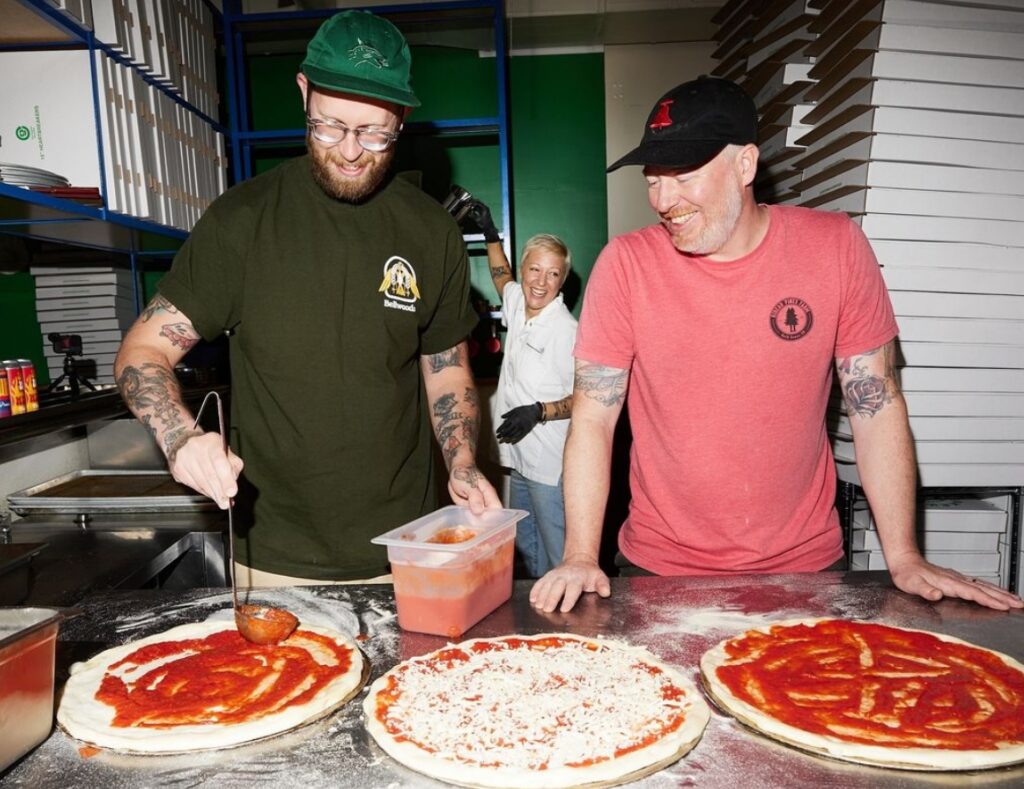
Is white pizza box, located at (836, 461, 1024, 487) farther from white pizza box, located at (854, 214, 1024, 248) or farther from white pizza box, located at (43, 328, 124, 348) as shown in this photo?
white pizza box, located at (43, 328, 124, 348)

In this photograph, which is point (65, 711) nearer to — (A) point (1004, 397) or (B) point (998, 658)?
(B) point (998, 658)

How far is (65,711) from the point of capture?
1052 millimetres

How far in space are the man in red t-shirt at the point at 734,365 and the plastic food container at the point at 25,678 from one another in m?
0.92

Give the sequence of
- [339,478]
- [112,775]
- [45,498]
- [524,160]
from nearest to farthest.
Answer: [112,775]
[339,478]
[45,498]
[524,160]

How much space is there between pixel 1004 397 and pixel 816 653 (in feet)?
5.80

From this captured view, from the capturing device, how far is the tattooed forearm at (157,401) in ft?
4.65

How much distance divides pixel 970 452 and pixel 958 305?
1.64 feet

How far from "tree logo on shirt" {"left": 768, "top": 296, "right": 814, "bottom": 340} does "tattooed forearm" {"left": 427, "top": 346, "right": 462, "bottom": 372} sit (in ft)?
2.57

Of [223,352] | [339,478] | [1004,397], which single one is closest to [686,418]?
[339,478]

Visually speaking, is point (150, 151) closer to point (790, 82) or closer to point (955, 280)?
point (790, 82)

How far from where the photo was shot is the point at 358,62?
1.53m

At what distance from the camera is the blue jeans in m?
3.45

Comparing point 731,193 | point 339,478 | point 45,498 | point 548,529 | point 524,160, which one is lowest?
point 548,529

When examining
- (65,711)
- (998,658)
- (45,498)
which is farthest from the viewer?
(45,498)
